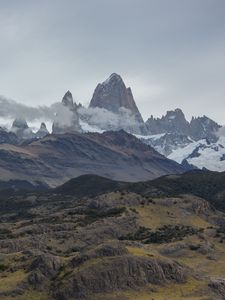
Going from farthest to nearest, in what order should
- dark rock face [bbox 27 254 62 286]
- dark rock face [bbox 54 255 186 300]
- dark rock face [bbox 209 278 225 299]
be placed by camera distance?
dark rock face [bbox 27 254 62 286] → dark rock face [bbox 209 278 225 299] → dark rock face [bbox 54 255 186 300]

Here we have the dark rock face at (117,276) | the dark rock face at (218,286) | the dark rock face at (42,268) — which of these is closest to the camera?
the dark rock face at (117,276)

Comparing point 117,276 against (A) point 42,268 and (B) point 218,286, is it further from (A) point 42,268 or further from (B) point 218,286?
(B) point 218,286

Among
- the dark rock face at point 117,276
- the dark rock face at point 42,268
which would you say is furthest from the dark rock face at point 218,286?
the dark rock face at point 42,268

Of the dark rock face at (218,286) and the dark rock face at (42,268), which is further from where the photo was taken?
the dark rock face at (42,268)

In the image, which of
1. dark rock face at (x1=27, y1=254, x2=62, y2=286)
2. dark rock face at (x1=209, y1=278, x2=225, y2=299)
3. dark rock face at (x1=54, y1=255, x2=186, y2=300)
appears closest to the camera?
dark rock face at (x1=54, y1=255, x2=186, y2=300)

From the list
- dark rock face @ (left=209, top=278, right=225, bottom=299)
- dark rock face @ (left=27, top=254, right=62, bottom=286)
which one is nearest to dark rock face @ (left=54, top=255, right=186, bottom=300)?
dark rock face @ (left=27, top=254, right=62, bottom=286)

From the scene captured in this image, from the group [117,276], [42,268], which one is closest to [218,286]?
[117,276]

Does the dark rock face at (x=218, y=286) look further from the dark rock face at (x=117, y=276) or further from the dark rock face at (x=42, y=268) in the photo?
the dark rock face at (x=42, y=268)

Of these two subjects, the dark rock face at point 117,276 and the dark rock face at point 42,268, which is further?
the dark rock face at point 42,268

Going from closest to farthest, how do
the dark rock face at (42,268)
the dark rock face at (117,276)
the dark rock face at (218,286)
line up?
→ the dark rock face at (117,276), the dark rock face at (218,286), the dark rock face at (42,268)

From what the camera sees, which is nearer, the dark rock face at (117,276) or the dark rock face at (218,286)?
the dark rock face at (117,276)

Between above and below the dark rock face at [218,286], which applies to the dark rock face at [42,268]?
above

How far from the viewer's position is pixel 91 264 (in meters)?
154

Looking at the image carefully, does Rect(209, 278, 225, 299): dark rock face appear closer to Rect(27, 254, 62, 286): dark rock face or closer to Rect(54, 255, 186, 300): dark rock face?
Rect(54, 255, 186, 300): dark rock face
